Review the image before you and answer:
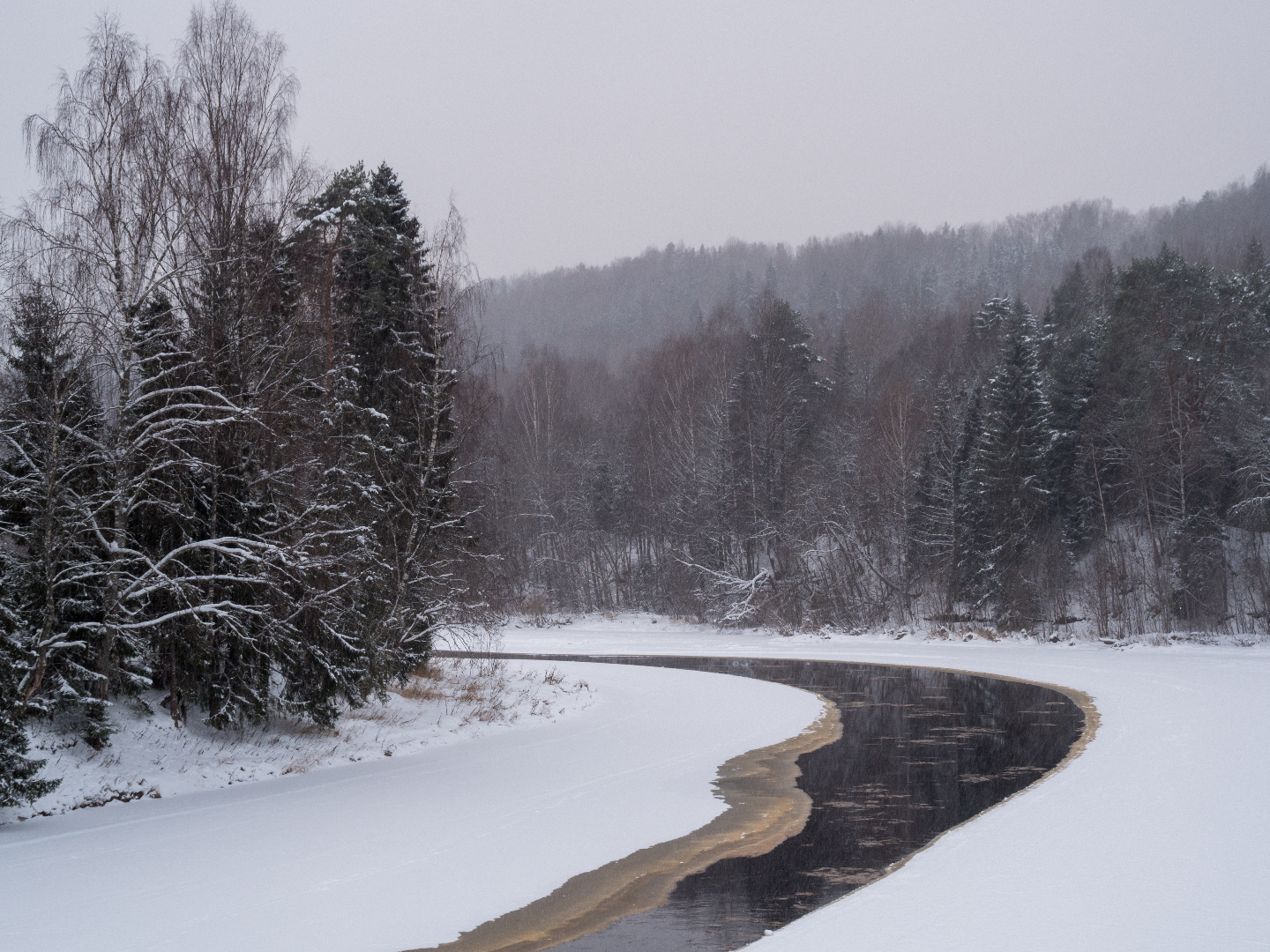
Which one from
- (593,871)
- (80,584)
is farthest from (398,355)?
(593,871)

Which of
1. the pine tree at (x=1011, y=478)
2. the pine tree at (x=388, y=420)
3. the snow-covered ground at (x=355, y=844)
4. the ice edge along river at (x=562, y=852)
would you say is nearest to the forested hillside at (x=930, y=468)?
the pine tree at (x=1011, y=478)

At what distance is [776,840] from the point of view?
10.1 m

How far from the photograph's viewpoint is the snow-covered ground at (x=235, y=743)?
36.3ft

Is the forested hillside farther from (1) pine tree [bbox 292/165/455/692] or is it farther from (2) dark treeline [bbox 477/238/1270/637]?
(1) pine tree [bbox 292/165/455/692]

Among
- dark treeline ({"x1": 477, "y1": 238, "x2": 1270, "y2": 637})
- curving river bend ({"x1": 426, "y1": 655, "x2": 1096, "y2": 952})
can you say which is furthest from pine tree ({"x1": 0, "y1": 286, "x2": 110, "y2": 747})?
dark treeline ({"x1": 477, "y1": 238, "x2": 1270, "y2": 637})

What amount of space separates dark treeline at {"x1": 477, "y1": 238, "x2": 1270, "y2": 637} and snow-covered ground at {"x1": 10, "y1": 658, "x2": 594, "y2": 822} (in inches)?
276

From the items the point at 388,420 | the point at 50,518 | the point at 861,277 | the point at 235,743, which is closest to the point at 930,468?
the point at 388,420

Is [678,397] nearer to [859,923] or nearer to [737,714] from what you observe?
[737,714]

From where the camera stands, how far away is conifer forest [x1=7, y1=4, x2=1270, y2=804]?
1177 centimetres

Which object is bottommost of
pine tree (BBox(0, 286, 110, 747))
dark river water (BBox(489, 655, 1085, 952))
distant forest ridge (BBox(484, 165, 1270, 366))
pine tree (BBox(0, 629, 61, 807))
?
dark river water (BBox(489, 655, 1085, 952))

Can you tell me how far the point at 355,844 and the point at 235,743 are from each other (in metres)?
4.70

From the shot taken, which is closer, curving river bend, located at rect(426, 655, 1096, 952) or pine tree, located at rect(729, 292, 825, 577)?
curving river bend, located at rect(426, 655, 1096, 952)

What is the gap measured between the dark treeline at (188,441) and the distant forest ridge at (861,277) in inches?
2330

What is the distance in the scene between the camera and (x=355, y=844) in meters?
9.61
